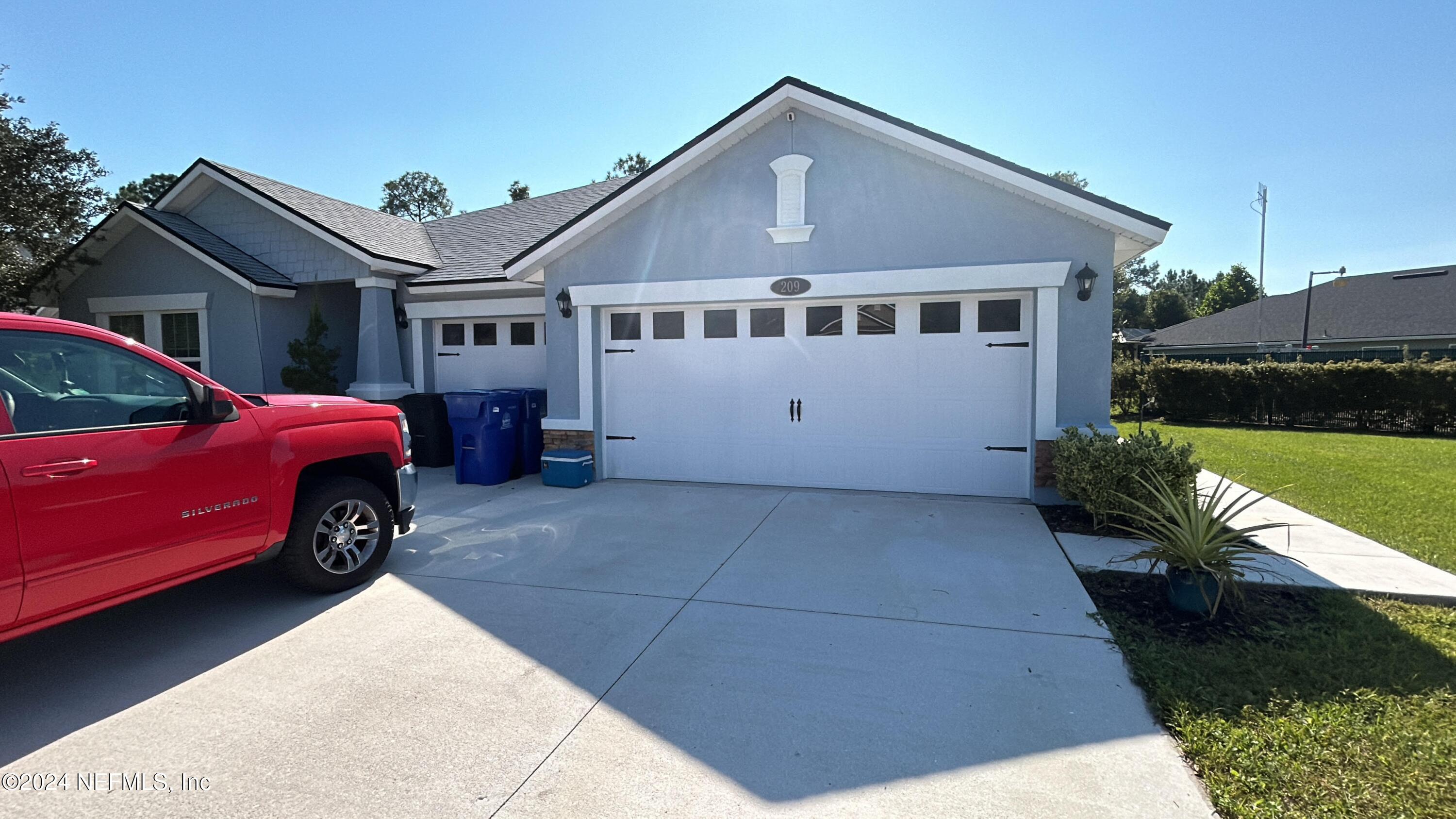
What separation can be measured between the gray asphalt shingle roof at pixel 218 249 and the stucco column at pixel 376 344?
144cm

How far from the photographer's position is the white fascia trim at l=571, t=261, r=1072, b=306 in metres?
7.43

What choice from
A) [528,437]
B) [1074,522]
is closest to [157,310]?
[528,437]

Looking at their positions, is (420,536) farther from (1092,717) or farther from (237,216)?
(237,216)

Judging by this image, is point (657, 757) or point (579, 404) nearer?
point (657, 757)

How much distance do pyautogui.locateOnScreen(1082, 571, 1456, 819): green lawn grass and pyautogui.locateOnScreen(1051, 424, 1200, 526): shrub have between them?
1.27 metres

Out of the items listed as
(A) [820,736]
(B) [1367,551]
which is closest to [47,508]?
(A) [820,736]

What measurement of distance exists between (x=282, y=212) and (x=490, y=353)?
4.45 m

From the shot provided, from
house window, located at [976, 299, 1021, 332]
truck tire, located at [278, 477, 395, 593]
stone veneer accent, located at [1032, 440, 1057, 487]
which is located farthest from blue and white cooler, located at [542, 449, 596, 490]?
stone veneer accent, located at [1032, 440, 1057, 487]

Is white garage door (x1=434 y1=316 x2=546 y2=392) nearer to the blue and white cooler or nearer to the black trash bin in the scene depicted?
the black trash bin

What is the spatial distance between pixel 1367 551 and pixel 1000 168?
4.91 meters

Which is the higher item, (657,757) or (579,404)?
(579,404)

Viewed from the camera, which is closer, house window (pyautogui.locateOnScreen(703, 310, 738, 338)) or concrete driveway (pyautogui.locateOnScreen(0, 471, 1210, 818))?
concrete driveway (pyautogui.locateOnScreen(0, 471, 1210, 818))

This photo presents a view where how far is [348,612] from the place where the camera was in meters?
4.66

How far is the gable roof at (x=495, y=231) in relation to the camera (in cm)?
1139
